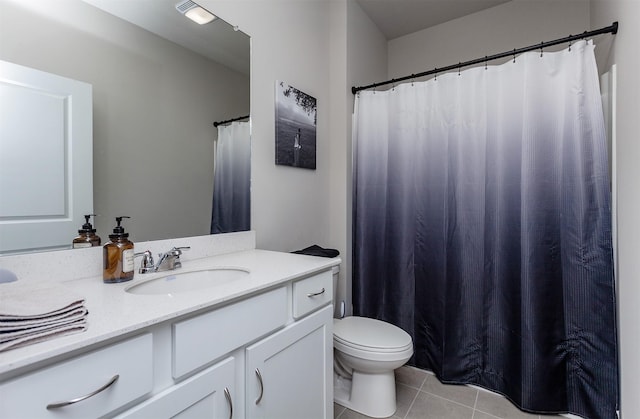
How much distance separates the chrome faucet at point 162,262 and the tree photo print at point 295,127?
0.80 metres

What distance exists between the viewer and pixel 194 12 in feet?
4.41

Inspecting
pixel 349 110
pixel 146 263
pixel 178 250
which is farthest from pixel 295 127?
pixel 146 263

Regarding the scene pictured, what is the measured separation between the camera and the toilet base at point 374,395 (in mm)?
1572

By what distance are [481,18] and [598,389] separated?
8.50 ft

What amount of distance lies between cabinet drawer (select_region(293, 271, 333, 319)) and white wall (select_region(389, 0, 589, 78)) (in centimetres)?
223

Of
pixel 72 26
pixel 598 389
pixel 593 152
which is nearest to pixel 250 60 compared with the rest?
pixel 72 26

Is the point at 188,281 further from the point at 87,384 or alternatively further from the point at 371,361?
the point at 371,361

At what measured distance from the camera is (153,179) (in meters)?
1.20

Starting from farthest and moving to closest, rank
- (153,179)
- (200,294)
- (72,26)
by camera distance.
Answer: (153,179), (72,26), (200,294)

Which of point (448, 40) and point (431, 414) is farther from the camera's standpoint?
point (448, 40)

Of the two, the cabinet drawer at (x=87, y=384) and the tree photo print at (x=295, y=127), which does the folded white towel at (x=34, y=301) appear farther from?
the tree photo print at (x=295, y=127)

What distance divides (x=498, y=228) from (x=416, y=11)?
72.4 inches

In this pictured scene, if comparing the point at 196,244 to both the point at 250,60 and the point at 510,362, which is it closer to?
the point at 250,60

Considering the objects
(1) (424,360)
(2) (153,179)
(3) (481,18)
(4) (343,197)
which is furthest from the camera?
(3) (481,18)
